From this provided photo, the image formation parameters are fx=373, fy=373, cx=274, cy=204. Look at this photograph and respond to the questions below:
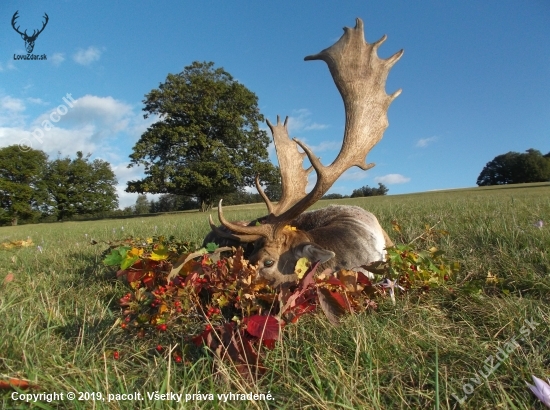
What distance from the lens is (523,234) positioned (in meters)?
4.61

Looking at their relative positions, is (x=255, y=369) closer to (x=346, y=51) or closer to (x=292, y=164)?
(x=292, y=164)

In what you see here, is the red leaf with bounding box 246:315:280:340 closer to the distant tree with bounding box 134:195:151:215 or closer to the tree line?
the tree line

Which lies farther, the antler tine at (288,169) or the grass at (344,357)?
the antler tine at (288,169)

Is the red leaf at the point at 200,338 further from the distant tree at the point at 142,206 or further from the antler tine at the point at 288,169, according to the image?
the distant tree at the point at 142,206

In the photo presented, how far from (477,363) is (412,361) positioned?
0.31 meters

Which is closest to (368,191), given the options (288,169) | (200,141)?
(200,141)

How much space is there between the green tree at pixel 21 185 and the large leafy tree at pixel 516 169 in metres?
98.4

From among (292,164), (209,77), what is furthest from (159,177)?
(292,164)

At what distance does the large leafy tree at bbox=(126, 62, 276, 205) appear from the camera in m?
37.5

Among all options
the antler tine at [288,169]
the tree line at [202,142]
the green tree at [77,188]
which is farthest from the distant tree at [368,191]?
the antler tine at [288,169]

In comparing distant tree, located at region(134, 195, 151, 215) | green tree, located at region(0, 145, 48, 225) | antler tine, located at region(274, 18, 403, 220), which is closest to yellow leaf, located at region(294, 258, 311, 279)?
antler tine, located at region(274, 18, 403, 220)

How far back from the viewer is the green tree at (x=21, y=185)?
52938 millimetres

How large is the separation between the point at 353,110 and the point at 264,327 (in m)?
2.99

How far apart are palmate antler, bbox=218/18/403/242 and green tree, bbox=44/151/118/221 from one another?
60460mm
